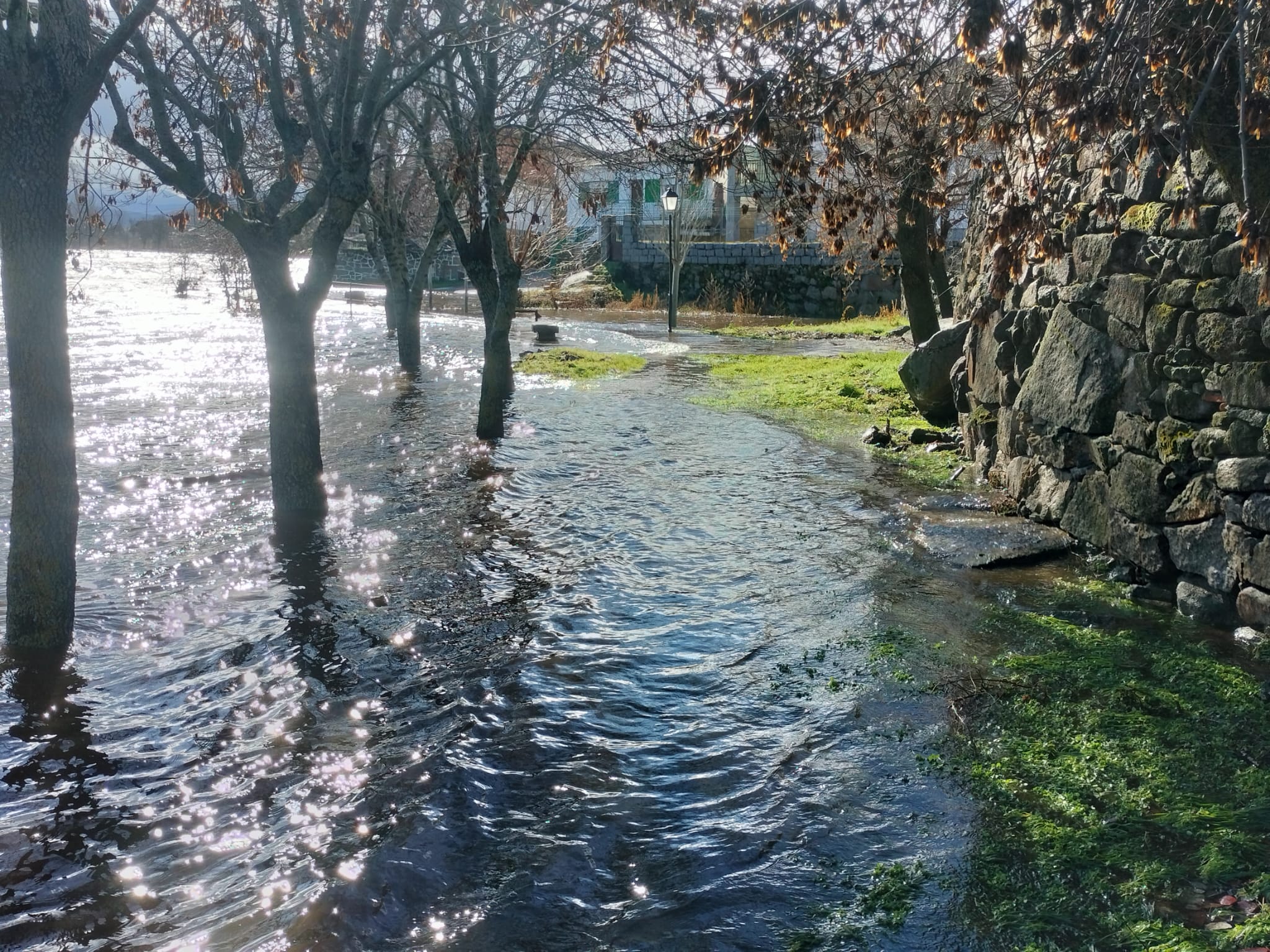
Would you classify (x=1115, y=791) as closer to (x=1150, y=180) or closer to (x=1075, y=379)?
(x=1075, y=379)

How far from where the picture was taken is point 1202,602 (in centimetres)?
645

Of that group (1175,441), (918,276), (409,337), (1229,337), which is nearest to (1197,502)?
(1175,441)

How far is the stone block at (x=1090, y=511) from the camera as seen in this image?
24.8ft

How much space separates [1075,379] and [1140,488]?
1.24 metres

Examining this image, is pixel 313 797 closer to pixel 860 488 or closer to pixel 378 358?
pixel 860 488

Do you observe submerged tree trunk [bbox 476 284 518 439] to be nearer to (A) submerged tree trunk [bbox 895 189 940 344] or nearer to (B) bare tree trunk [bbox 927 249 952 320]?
(A) submerged tree trunk [bbox 895 189 940 344]

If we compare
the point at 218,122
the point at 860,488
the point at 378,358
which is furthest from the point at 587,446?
the point at 378,358

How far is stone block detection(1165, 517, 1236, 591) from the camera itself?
6258 millimetres

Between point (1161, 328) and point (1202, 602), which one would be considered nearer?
point (1202, 602)

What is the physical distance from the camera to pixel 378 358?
75.6ft

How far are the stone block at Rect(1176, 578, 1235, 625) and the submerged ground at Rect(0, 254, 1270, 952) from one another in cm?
22

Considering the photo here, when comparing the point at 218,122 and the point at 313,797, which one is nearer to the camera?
the point at 313,797

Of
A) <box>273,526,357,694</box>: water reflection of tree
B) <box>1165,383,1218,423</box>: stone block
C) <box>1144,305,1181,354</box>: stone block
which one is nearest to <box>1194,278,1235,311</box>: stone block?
<box>1144,305,1181,354</box>: stone block

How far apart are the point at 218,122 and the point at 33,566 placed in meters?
4.16
